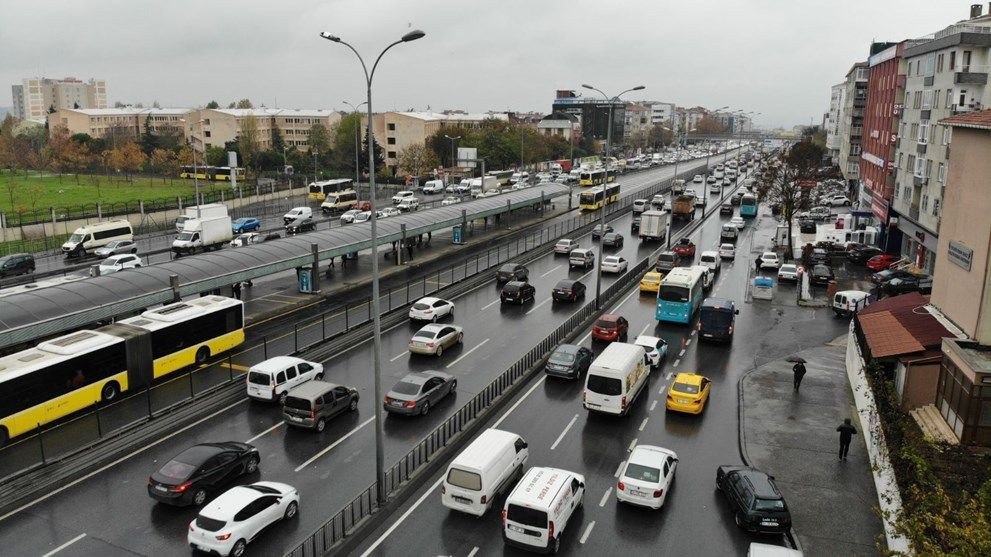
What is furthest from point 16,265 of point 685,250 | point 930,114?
point 930,114

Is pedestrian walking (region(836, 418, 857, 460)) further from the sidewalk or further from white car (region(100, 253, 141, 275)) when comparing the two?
white car (region(100, 253, 141, 275))

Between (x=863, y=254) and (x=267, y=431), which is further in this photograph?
(x=863, y=254)

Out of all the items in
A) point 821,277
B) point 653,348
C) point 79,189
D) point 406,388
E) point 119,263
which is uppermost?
point 79,189

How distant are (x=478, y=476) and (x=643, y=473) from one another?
4.39 m

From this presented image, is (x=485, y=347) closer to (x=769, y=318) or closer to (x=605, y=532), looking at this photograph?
(x=605, y=532)

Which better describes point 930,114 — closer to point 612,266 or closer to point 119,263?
point 612,266

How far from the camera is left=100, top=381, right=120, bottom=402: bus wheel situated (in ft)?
74.7

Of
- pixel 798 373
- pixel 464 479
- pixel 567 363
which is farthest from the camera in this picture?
pixel 567 363

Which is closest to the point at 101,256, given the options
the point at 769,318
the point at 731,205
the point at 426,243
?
the point at 426,243

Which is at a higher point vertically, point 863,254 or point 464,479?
point 863,254

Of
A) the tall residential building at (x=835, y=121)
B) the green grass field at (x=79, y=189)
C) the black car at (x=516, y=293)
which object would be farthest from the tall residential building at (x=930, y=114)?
the green grass field at (x=79, y=189)

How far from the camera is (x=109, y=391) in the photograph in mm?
22984

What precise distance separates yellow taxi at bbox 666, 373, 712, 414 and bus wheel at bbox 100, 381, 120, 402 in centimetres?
1914

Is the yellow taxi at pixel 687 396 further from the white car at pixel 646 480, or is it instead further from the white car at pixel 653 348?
the white car at pixel 646 480
